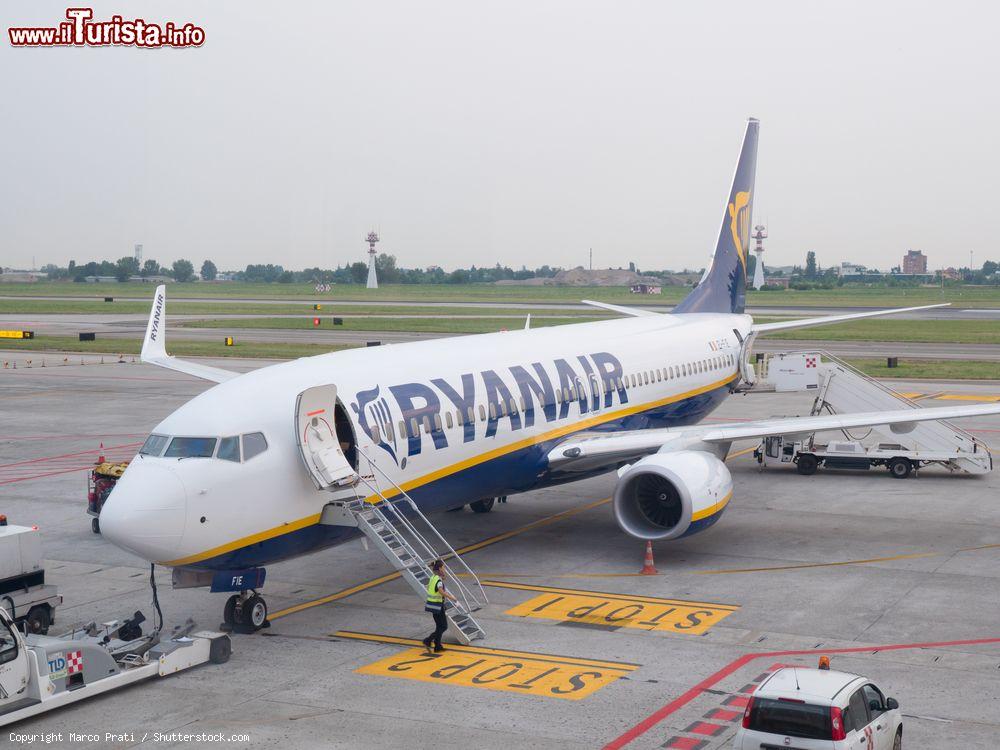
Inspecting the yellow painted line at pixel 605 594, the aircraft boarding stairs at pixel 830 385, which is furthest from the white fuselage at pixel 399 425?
the aircraft boarding stairs at pixel 830 385

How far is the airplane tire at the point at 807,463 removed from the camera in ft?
118

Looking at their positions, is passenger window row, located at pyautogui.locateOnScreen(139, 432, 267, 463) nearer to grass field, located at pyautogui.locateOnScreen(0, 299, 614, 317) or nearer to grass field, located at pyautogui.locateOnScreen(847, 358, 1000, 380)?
grass field, located at pyautogui.locateOnScreen(847, 358, 1000, 380)

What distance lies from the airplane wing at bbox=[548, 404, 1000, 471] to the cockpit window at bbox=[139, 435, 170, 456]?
978cm

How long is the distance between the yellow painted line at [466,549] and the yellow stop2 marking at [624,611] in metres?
3.37

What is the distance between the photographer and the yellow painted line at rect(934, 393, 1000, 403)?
164ft

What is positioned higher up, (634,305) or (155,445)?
(634,305)

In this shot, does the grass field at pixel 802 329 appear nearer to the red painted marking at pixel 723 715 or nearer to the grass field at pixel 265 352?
the grass field at pixel 265 352

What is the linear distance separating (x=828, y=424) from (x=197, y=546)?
15715mm

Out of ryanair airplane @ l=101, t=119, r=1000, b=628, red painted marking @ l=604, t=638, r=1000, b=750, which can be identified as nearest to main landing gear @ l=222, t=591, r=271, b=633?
ryanair airplane @ l=101, t=119, r=1000, b=628

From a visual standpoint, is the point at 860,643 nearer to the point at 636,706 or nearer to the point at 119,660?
the point at 636,706

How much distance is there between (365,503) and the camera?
20891mm

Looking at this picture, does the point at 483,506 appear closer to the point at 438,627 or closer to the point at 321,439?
the point at 321,439

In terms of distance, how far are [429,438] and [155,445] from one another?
5445 millimetres

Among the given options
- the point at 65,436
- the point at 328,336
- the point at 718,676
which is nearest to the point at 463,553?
the point at 718,676
